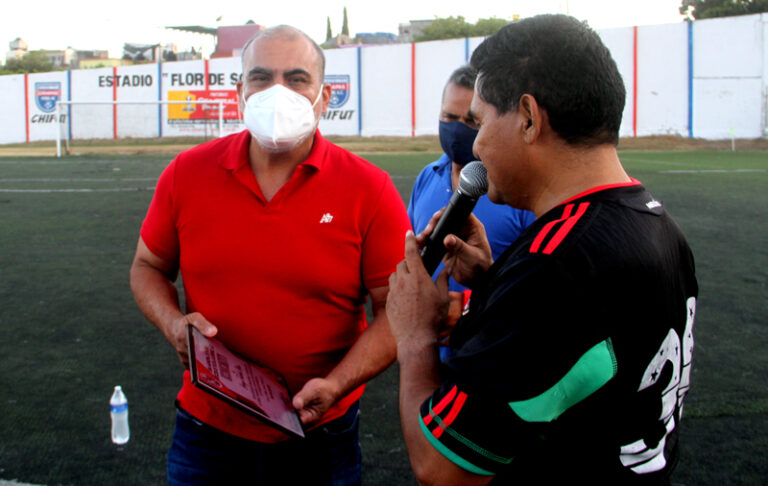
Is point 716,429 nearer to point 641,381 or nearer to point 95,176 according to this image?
point 641,381

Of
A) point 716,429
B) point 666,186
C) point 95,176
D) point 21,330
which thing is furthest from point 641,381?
point 95,176

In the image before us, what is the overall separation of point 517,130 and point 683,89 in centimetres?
3755

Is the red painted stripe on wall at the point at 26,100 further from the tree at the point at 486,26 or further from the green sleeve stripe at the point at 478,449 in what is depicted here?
the green sleeve stripe at the point at 478,449

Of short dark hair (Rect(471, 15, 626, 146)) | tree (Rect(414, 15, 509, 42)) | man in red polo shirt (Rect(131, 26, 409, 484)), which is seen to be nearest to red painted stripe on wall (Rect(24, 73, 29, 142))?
tree (Rect(414, 15, 509, 42))

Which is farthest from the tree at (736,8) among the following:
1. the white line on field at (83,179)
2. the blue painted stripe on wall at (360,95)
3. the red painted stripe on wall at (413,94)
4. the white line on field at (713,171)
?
the white line on field at (83,179)

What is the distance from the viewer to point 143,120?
41.1m

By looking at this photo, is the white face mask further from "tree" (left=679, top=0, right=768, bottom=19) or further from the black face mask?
"tree" (left=679, top=0, right=768, bottom=19)

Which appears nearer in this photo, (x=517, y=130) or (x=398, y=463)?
(x=517, y=130)

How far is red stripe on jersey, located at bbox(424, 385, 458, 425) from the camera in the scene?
1.44 meters

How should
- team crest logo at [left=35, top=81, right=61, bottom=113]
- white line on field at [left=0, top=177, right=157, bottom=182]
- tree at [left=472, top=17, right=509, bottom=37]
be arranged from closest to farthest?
white line on field at [left=0, top=177, right=157, bottom=182] < team crest logo at [left=35, top=81, right=61, bottom=113] < tree at [left=472, top=17, right=509, bottom=37]

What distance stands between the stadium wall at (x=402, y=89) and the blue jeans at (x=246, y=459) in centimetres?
3478

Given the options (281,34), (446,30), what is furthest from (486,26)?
(281,34)

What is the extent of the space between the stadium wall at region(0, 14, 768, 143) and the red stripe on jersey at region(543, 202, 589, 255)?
35.4 m

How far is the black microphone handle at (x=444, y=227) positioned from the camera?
198 centimetres
